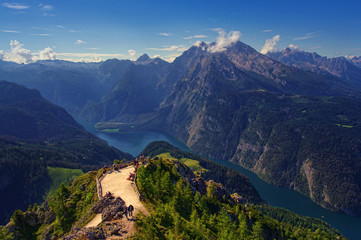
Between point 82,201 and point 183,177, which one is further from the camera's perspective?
point 183,177

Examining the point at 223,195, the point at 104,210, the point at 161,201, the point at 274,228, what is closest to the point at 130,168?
the point at 161,201

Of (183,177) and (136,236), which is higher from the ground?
(136,236)

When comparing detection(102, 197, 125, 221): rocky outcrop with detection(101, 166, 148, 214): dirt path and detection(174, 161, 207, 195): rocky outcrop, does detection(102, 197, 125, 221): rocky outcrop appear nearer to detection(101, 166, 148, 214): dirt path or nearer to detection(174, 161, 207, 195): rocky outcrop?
detection(101, 166, 148, 214): dirt path

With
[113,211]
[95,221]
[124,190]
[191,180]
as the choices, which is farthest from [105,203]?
[191,180]

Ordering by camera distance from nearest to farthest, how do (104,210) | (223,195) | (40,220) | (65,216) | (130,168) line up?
(104,210) → (65,216) → (40,220) → (130,168) → (223,195)

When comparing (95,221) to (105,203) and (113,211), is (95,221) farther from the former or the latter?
(105,203)

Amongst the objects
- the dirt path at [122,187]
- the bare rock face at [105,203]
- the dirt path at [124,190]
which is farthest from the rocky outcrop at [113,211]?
the dirt path at [122,187]

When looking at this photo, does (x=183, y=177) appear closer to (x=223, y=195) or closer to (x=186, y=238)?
(x=223, y=195)

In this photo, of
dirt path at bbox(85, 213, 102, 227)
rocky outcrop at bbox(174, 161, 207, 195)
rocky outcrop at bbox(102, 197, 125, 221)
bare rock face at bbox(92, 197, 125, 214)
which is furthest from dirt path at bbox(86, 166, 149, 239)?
rocky outcrop at bbox(174, 161, 207, 195)

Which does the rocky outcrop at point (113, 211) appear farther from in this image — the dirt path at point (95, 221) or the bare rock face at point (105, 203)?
the dirt path at point (95, 221)
